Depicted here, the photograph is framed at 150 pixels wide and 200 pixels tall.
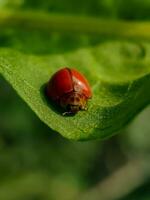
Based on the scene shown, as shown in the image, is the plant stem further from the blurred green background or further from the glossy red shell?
the blurred green background

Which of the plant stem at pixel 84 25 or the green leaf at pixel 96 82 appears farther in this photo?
the plant stem at pixel 84 25

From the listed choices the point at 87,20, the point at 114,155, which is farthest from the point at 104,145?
the point at 87,20

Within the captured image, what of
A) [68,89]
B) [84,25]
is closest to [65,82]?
[68,89]

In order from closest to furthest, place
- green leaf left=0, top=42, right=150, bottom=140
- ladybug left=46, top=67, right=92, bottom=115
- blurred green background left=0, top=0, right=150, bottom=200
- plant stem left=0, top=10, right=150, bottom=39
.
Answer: green leaf left=0, top=42, right=150, bottom=140, ladybug left=46, top=67, right=92, bottom=115, plant stem left=0, top=10, right=150, bottom=39, blurred green background left=0, top=0, right=150, bottom=200

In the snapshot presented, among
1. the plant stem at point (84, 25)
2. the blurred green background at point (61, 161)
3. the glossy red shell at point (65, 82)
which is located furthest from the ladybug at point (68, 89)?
the blurred green background at point (61, 161)

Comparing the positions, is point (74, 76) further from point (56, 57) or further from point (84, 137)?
point (84, 137)

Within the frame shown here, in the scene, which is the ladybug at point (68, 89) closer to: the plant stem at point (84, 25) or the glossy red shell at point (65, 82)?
the glossy red shell at point (65, 82)

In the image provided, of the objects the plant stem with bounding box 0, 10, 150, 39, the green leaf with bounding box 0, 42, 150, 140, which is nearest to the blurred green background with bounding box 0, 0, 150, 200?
the plant stem with bounding box 0, 10, 150, 39

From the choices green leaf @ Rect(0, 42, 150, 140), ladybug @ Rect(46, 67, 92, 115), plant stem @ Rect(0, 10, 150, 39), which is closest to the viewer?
green leaf @ Rect(0, 42, 150, 140)
